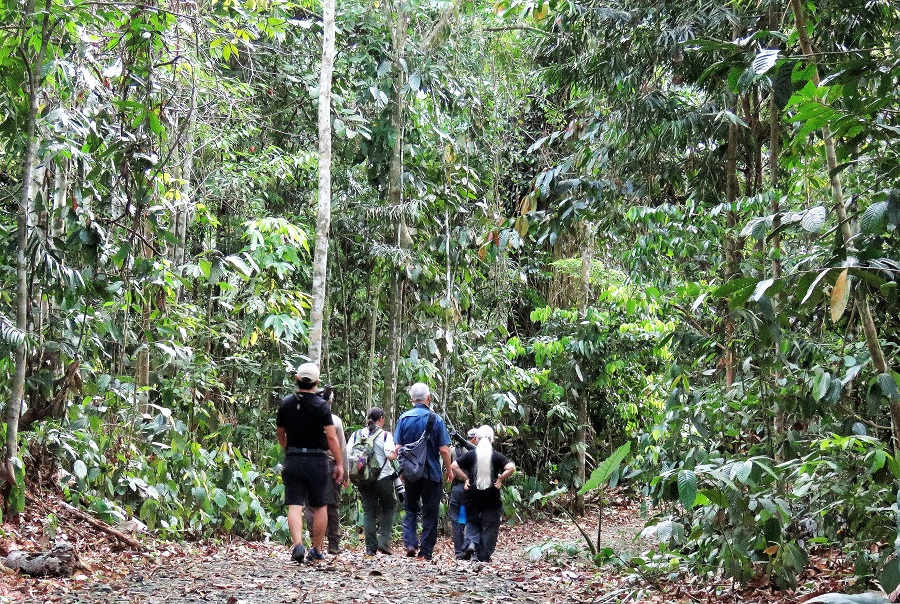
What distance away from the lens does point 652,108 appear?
8469 mm

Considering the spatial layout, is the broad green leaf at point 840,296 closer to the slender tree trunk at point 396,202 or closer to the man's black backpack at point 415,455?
the man's black backpack at point 415,455

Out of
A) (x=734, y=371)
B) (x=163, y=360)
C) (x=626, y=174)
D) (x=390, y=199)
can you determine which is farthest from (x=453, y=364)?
(x=734, y=371)

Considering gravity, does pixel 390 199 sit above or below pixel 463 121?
below

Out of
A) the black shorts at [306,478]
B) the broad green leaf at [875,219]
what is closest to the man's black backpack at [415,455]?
the black shorts at [306,478]

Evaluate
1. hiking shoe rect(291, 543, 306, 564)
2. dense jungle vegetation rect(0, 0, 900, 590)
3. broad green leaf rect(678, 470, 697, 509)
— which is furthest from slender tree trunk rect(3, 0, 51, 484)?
broad green leaf rect(678, 470, 697, 509)

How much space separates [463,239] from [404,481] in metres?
4.67

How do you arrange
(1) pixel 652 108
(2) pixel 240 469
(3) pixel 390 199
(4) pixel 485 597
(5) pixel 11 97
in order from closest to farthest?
(4) pixel 485 597, (5) pixel 11 97, (1) pixel 652 108, (2) pixel 240 469, (3) pixel 390 199

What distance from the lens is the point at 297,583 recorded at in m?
6.50

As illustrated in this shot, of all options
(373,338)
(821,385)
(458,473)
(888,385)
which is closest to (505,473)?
(458,473)

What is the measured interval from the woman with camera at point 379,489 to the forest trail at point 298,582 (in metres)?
0.19

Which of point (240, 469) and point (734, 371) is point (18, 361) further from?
point (734, 371)

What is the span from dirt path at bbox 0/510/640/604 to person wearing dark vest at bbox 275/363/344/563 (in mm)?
404

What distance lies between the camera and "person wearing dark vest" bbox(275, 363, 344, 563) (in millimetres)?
7395

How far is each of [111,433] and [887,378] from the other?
6932 millimetres
